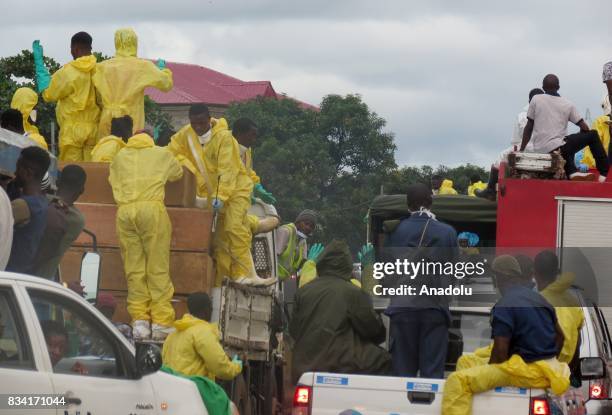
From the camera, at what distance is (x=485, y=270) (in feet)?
45.5

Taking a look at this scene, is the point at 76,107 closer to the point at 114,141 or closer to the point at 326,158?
the point at 114,141

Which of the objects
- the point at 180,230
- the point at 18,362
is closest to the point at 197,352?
the point at 180,230

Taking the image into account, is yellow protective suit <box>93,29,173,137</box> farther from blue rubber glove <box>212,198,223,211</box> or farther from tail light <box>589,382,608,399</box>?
tail light <box>589,382,608,399</box>

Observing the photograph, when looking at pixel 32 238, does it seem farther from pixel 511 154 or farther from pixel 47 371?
pixel 511 154

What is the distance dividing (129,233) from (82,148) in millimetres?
3134

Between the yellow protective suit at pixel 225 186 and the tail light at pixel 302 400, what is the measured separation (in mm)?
3602

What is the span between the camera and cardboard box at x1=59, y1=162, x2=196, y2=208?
40.5ft

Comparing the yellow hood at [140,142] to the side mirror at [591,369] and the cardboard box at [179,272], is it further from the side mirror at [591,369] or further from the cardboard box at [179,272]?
the side mirror at [591,369]

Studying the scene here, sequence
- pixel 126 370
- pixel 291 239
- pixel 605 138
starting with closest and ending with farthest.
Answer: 1. pixel 126 370
2. pixel 291 239
3. pixel 605 138

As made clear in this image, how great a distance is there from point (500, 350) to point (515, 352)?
15 centimetres

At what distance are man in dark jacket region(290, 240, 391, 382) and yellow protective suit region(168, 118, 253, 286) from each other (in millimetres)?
1997

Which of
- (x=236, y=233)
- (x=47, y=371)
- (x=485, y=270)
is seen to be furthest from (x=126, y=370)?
(x=485, y=270)

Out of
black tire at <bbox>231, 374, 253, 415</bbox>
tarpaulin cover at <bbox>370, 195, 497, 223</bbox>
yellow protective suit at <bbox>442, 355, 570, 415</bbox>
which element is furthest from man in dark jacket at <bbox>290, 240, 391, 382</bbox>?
tarpaulin cover at <bbox>370, 195, 497, 223</bbox>

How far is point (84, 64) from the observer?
14375 millimetres
